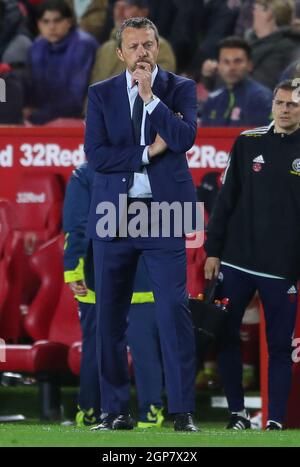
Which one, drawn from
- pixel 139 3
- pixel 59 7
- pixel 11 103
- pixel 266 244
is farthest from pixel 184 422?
pixel 139 3

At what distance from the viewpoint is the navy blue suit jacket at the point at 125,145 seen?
286 inches

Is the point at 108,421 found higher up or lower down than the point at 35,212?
lower down

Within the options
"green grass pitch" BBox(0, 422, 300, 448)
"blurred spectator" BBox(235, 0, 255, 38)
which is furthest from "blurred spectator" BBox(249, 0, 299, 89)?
"green grass pitch" BBox(0, 422, 300, 448)

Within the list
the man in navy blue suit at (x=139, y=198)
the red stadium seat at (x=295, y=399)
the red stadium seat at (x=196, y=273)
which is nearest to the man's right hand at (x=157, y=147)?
the man in navy blue suit at (x=139, y=198)

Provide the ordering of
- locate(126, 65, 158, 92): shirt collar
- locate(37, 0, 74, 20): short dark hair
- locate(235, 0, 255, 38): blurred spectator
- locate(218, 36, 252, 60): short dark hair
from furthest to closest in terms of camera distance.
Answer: locate(235, 0, 255, 38): blurred spectator → locate(37, 0, 74, 20): short dark hair → locate(218, 36, 252, 60): short dark hair → locate(126, 65, 158, 92): shirt collar

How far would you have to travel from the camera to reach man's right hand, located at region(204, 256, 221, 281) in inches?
330

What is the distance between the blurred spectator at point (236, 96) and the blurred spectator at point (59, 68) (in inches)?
54.5

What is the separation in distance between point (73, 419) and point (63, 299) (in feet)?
2.66

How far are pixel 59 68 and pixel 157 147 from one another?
5607mm

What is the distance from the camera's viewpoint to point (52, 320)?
404 inches

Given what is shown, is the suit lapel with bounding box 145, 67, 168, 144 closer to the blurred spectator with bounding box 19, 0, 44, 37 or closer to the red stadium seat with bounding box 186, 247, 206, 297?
the red stadium seat with bounding box 186, 247, 206, 297

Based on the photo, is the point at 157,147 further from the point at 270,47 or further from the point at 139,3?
the point at 139,3

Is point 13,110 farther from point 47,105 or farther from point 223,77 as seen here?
point 223,77

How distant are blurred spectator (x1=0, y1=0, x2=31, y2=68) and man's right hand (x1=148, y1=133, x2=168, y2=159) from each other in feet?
20.0
